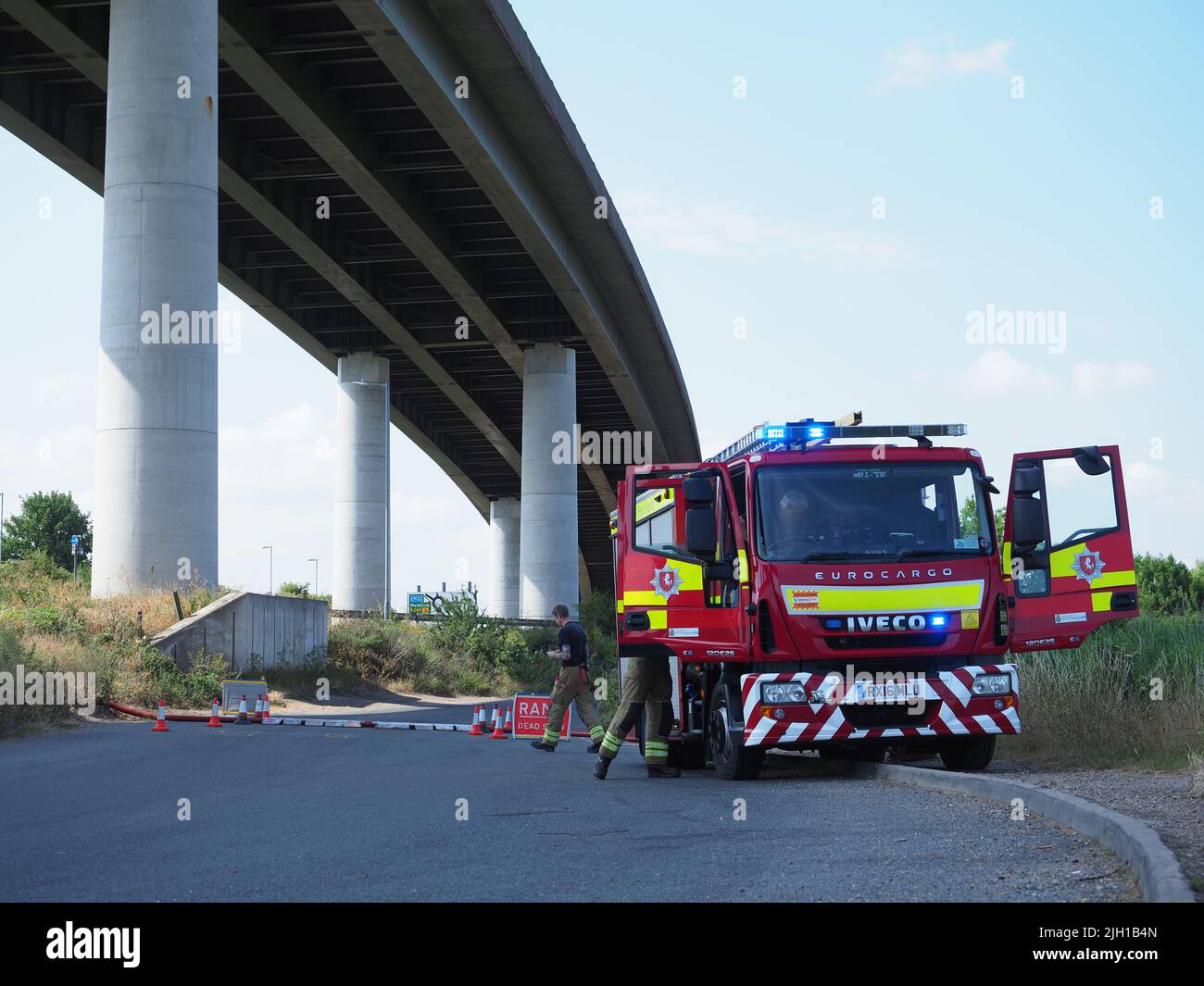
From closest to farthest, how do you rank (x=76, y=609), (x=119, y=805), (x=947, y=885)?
(x=947, y=885), (x=119, y=805), (x=76, y=609)

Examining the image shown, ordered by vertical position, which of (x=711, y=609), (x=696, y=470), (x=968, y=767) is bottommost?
(x=968, y=767)

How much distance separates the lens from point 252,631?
91.5ft

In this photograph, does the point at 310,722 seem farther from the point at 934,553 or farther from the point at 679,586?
the point at 934,553

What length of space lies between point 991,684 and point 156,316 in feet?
56.8

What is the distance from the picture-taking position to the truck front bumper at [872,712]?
12578mm

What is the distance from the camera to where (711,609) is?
13.4m

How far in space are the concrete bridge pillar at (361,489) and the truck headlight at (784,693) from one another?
40411 mm

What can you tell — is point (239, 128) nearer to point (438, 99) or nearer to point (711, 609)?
point (438, 99)

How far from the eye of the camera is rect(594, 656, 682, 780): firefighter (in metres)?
13.9

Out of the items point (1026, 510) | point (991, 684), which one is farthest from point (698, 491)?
point (991, 684)

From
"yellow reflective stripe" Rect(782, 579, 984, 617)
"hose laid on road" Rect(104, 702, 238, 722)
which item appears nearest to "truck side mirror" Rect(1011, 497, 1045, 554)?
"yellow reflective stripe" Rect(782, 579, 984, 617)

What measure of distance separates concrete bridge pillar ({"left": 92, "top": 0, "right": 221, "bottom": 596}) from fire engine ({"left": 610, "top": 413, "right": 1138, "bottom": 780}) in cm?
1375
